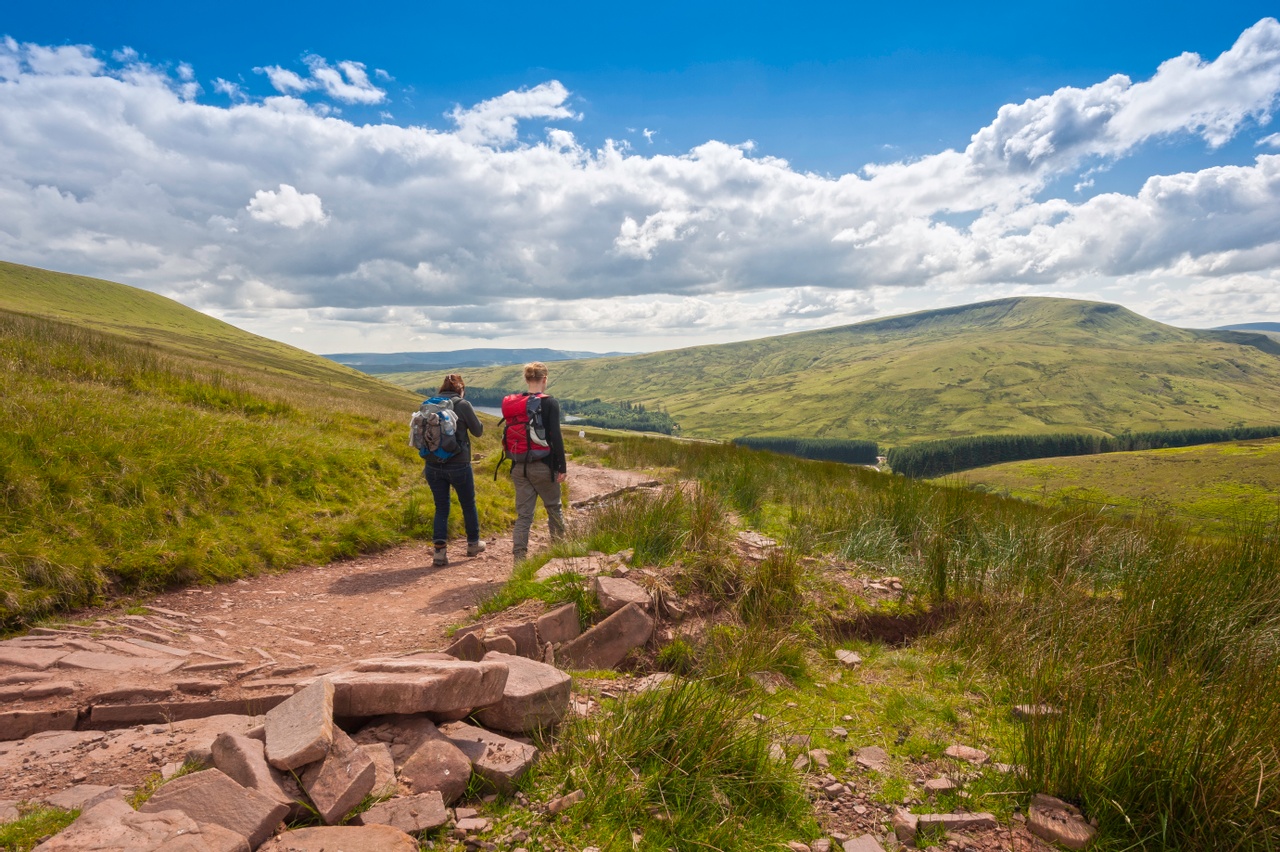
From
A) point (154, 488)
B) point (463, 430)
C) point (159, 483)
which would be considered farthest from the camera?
point (463, 430)

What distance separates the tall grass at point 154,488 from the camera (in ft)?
21.5

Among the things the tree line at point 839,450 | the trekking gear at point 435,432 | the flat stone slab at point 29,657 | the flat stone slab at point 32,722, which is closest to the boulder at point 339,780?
the flat stone slab at point 32,722

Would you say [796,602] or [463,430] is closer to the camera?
[796,602]

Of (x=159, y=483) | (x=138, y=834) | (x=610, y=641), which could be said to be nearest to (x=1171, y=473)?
(x=610, y=641)

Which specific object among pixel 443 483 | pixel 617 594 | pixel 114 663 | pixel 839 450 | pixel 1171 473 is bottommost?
pixel 839 450

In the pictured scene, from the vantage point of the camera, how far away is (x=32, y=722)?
13.3 ft

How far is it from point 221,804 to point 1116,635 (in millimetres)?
6792

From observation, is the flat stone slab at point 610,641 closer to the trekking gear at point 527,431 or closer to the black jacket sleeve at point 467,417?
the trekking gear at point 527,431

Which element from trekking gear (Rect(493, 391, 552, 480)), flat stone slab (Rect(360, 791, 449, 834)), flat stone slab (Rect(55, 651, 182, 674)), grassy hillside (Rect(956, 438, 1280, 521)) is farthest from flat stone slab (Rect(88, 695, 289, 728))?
grassy hillside (Rect(956, 438, 1280, 521))

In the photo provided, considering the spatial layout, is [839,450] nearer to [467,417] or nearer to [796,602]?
[467,417]

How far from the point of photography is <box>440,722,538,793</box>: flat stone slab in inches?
137

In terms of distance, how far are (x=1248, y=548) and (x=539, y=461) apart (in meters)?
8.36

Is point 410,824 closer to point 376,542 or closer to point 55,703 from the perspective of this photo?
point 55,703

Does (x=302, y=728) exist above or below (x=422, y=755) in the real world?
above
